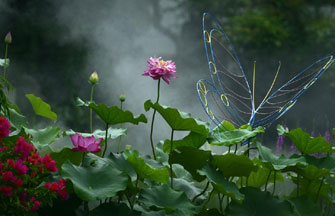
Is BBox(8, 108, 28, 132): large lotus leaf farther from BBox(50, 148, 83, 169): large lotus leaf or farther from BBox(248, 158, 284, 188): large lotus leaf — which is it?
BBox(248, 158, 284, 188): large lotus leaf

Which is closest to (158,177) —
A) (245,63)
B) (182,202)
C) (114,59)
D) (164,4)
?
(182,202)

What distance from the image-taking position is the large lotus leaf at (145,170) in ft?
4.31

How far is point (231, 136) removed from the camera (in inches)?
57.6

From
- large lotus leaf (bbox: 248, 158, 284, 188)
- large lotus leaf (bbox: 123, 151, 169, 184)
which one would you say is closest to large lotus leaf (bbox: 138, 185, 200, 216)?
large lotus leaf (bbox: 123, 151, 169, 184)

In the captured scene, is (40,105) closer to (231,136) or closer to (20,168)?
(20,168)

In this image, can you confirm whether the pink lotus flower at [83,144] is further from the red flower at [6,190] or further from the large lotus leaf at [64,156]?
the red flower at [6,190]

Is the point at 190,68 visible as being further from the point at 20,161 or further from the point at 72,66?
the point at 20,161

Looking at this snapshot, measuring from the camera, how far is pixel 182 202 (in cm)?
132

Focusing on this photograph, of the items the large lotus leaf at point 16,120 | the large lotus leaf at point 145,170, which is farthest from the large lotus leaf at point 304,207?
the large lotus leaf at point 16,120

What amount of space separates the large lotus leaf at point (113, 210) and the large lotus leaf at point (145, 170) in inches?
4.3

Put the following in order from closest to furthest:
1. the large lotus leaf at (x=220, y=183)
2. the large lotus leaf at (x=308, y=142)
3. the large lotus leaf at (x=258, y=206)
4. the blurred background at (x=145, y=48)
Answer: the large lotus leaf at (x=220, y=183) → the large lotus leaf at (x=258, y=206) → the large lotus leaf at (x=308, y=142) → the blurred background at (x=145, y=48)

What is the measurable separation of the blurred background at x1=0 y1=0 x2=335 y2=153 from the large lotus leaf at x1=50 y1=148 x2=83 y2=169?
3123mm

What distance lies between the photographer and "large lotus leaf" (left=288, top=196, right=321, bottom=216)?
1.47 metres

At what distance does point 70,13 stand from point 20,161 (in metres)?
4.18
